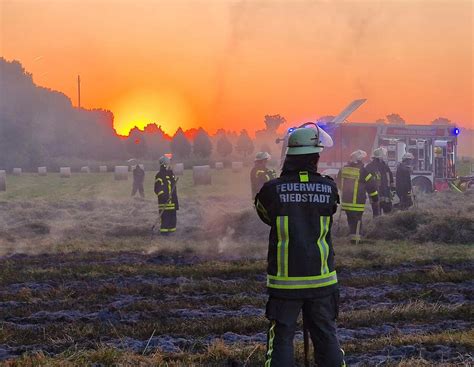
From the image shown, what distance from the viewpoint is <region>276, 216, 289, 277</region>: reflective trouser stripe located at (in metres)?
4.17

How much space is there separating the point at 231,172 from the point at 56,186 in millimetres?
14194

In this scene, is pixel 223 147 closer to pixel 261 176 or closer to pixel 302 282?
pixel 261 176

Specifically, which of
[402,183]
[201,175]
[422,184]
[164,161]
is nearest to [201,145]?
[201,175]

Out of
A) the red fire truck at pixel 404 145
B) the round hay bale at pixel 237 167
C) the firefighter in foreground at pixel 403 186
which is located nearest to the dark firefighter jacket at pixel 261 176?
the firefighter in foreground at pixel 403 186

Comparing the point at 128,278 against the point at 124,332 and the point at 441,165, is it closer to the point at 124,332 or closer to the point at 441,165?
the point at 124,332

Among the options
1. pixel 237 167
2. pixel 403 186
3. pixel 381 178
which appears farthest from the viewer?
pixel 237 167

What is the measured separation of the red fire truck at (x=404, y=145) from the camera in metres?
21.5

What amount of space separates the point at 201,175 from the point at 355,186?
67.9 ft

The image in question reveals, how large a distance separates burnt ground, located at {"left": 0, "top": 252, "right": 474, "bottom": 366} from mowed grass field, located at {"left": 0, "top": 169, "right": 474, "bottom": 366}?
19 mm

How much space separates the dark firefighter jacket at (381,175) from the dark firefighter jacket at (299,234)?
30.4 feet

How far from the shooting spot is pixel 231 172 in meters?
43.7

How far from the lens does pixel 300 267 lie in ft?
13.6

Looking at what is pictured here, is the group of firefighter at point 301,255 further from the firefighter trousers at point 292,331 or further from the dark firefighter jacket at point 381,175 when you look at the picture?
the dark firefighter jacket at point 381,175

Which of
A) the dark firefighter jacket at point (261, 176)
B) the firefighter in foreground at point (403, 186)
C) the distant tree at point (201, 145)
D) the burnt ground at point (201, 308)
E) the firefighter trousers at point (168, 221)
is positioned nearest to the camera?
the burnt ground at point (201, 308)
